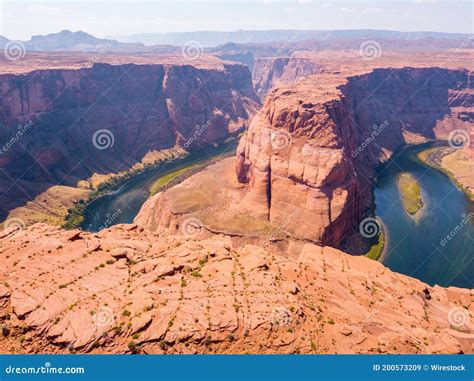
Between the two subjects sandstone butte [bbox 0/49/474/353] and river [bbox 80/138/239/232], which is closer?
sandstone butte [bbox 0/49/474/353]

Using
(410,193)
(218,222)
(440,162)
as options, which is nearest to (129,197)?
(218,222)

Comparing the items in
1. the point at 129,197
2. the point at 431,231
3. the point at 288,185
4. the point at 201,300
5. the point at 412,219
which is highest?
the point at 201,300

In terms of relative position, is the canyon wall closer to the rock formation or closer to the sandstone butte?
the rock formation

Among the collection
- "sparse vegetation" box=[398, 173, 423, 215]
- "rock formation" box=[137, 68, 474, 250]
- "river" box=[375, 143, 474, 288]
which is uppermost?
"rock formation" box=[137, 68, 474, 250]

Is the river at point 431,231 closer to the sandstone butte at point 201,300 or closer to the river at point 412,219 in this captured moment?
the river at point 412,219

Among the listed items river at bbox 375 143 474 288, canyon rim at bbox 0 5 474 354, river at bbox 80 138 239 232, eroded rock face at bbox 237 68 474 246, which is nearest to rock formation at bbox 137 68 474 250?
eroded rock face at bbox 237 68 474 246

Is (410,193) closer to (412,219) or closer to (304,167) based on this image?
(412,219)

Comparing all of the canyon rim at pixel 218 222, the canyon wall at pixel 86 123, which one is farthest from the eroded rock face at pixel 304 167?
the canyon wall at pixel 86 123
